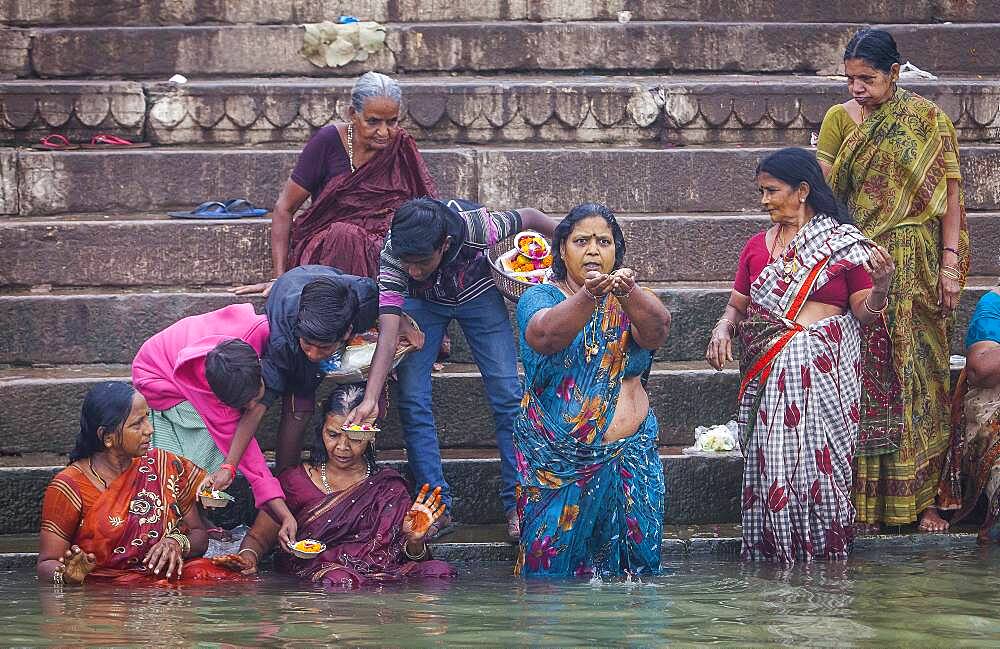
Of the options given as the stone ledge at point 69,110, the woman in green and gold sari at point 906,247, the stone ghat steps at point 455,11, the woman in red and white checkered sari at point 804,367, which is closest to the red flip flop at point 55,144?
the stone ledge at point 69,110

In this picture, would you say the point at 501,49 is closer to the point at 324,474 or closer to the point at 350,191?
the point at 350,191

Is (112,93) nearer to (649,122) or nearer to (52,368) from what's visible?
(52,368)

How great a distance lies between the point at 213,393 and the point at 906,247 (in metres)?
2.91

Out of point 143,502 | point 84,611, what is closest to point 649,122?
point 143,502

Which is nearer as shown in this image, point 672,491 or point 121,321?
point 672,491

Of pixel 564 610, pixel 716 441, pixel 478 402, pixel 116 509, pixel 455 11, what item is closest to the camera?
pixel 564 610

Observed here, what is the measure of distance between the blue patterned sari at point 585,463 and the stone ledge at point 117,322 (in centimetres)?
138

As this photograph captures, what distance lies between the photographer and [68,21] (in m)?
8.55

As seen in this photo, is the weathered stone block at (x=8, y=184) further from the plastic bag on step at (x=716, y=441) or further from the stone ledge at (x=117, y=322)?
the plastic bag on step at (x=716, y=441)

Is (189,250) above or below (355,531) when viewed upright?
above

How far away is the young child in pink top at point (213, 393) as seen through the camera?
208 inches

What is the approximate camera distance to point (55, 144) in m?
7.68

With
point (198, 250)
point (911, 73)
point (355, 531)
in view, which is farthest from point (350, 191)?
point (911, 73)

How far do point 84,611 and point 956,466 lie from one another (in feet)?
11.8
